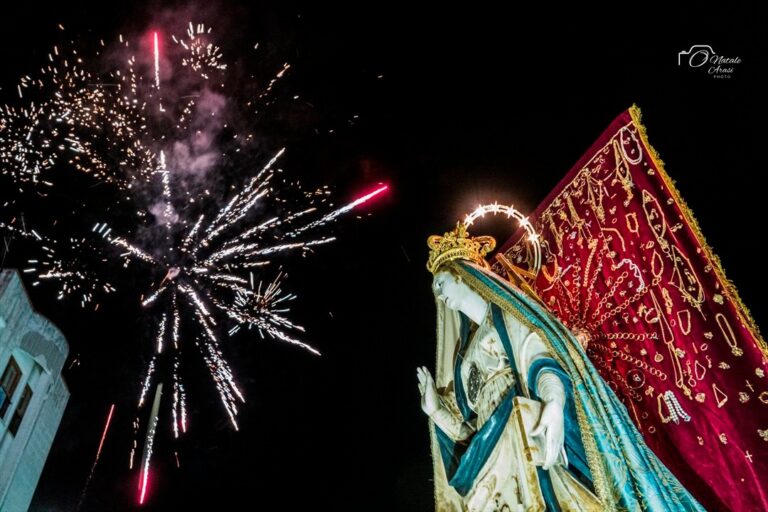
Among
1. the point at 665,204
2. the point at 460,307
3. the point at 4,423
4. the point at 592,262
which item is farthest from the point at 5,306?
the point at 665,204

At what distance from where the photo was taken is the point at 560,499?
472cm

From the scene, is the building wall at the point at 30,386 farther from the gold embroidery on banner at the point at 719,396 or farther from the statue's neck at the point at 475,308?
the gold embroidery on banner at the point at 719,396

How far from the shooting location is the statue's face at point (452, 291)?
6793mm

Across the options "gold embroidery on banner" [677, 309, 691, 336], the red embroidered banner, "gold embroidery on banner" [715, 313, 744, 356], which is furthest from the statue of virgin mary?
"gold embroidery on banner" [715, 313, 744, 356]

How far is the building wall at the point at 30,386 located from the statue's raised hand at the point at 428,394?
470 inches

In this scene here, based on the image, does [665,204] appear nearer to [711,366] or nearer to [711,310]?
[711,310]

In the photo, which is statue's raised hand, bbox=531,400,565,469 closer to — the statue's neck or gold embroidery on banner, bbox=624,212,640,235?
the statue's neck

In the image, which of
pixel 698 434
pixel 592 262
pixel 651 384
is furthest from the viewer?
pixel 592 262

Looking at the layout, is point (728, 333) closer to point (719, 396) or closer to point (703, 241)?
point (719, 396)

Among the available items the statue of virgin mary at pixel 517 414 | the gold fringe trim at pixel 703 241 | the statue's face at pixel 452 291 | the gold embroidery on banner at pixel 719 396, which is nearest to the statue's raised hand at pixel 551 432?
the statue of virgin mary at pixel 517 414

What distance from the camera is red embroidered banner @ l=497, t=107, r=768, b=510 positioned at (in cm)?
444

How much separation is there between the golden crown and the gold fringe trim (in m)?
2.51

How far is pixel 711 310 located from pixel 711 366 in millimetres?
548

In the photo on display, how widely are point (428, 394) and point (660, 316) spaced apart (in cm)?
311
